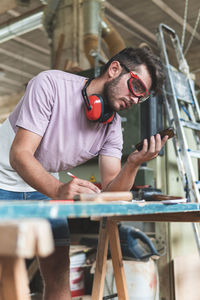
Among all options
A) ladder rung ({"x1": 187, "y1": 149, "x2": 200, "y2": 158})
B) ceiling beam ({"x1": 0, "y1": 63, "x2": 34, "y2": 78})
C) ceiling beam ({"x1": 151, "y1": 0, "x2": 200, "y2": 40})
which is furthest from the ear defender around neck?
ceiling beam ({"x1": 0, "y1": 63, "x2": 34, "y2": 78})

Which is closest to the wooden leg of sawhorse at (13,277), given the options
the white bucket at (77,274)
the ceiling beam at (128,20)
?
the white bucket at (77,274)

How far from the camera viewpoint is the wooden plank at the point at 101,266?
65.4 inches

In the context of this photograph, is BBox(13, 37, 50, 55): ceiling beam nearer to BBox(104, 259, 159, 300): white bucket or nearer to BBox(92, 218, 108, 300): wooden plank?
BBox(104, 259, 159, 300): white bucket

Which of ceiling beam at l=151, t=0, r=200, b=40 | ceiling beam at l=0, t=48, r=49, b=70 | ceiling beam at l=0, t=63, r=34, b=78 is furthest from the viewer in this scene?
ceiling beam at l=0, t=63, r=34, b=78

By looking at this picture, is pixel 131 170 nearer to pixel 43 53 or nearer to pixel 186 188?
pixel 186 188

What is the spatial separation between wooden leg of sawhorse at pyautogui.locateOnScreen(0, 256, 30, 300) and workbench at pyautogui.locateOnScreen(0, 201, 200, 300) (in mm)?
15

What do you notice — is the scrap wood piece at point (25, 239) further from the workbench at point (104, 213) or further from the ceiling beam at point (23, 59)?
the ceiling beam at point (23, 59)

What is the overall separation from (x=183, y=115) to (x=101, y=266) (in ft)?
5.54

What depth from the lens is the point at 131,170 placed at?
1.53 meters

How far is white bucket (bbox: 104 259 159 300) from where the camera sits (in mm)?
2186

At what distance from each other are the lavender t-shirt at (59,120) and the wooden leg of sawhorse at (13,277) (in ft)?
2.71

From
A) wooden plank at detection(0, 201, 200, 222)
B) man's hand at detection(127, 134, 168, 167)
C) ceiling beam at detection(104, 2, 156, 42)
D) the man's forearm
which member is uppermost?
ceiling beam at detection(104, 2, 156, 42)

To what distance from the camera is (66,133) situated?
1.57 m

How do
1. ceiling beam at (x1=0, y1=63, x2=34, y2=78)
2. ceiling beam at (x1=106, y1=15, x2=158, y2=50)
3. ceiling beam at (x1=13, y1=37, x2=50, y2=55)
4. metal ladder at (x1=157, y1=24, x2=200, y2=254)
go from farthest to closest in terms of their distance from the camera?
ceiling beam at (x1=0, y1=63, x2=34, y2=78), ceiling beam at (x1=13, y1=37, x2=50, y2=55), ceiling beam at (x1=106, y1=15, x2=158, y2=50), metal ladder at (x1=157, y1=24, x2=200, y2=254)
